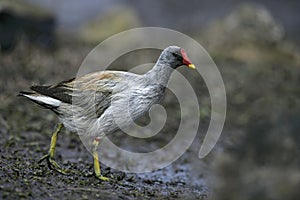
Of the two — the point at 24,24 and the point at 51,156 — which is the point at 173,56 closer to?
the point at 51,156

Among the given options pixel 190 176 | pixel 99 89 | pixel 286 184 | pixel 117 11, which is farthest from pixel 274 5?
pixel 286 184

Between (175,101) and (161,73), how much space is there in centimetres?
580

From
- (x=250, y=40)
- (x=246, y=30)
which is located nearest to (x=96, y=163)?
(x=250, y=40)

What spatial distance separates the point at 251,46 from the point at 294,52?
1248 mm

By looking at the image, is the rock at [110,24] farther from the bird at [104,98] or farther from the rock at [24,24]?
the bird at [104,98]

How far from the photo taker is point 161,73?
22.5 ft

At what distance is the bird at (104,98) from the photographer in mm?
6707

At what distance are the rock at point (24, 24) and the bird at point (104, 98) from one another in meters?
7.53

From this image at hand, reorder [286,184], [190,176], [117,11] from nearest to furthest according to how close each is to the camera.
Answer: [286,184] < [190,176] < [117,11]

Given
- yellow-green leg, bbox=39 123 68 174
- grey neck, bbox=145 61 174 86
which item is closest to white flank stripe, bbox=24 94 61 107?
yellow-green leg, bbox=39 123 68 174

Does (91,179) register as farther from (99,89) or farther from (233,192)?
(233,192)

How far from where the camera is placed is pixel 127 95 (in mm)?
6695

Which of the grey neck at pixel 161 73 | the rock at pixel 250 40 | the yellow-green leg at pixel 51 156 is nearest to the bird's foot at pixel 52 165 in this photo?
the yellow-green leg at pixel 51 156

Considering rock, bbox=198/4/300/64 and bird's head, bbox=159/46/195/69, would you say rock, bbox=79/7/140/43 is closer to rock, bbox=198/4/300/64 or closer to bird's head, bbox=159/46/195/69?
rock, bbox=198/4/300/64
